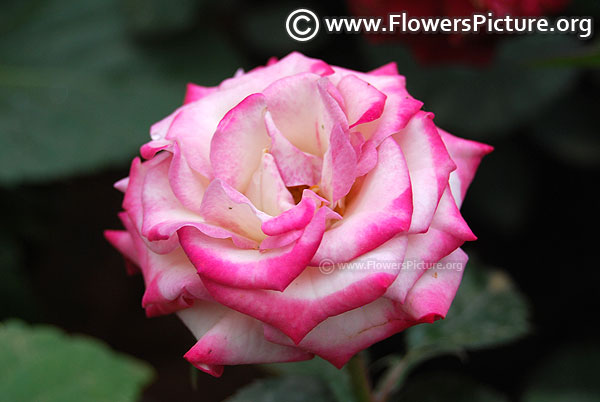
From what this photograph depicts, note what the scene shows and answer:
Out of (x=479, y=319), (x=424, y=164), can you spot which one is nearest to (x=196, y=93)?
(x=424, y=164)

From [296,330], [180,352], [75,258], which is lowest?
[180,352]

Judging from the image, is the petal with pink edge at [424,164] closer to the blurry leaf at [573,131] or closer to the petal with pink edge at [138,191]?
the petal with pink edge at [138,191]

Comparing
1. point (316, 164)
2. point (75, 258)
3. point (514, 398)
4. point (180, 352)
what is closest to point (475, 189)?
point (514, 398)

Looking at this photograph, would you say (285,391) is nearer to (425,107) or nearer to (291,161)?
(291,161)

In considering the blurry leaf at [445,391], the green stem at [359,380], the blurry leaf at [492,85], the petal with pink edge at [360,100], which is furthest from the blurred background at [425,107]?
the petal with pink edge at [360,100]

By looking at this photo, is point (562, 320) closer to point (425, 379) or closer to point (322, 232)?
point (425, 379)

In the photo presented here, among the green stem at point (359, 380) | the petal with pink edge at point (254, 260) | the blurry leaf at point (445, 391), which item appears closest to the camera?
the petal with pink edge at point (254, 260)

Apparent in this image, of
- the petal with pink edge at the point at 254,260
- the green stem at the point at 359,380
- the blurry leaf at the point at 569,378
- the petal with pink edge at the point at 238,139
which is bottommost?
the blurry leaf at the point at 569,378

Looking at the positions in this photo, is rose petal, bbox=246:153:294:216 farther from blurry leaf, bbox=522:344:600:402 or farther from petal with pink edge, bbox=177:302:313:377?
blurry leaf, bbox=522:344:600:402
